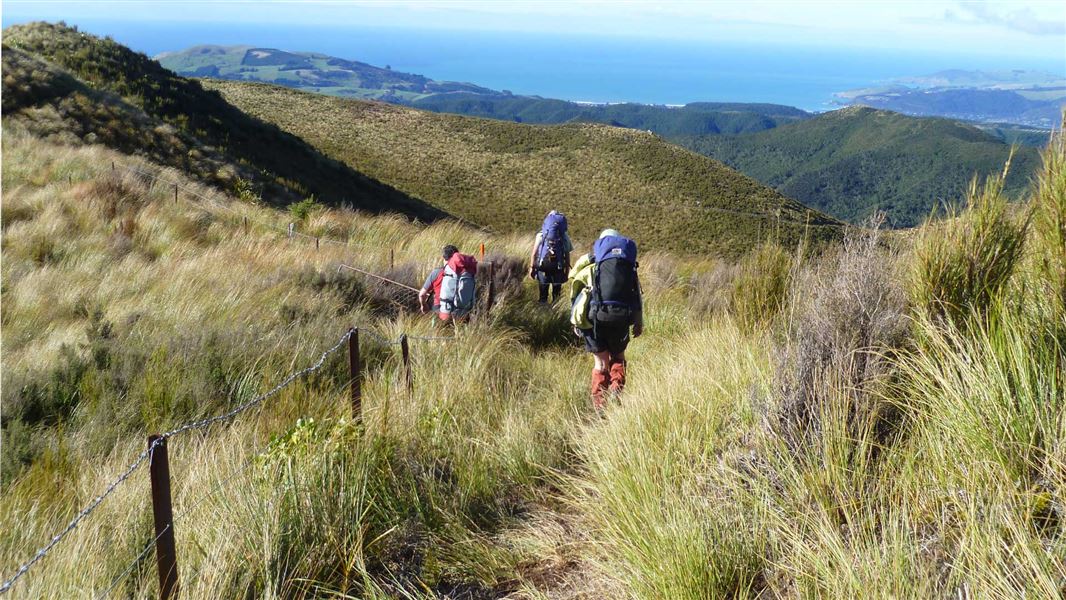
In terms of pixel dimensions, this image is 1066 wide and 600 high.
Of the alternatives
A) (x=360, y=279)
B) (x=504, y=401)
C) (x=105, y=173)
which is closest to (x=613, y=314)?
(x=504, y=401)

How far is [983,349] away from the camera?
2938 millimetres

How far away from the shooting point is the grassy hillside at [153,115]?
18.8 metres

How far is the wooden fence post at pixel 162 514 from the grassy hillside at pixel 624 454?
3.4 inches

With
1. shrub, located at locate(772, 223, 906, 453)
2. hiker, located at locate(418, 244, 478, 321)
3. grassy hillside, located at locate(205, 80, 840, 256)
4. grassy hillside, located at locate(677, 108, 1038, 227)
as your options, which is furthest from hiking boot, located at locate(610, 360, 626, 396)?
grassy hillside, located at locate(677, 108, 1038, 227)

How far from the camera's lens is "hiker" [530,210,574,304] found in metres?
Answer: 8.47

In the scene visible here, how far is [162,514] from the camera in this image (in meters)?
2.44

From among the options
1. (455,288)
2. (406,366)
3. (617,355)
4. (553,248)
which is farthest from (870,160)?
(406,366)

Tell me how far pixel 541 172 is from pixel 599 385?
173 feet

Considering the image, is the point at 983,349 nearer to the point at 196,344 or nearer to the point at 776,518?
the point at 776,518

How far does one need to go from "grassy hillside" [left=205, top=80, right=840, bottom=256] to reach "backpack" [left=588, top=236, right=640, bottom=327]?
113 feet

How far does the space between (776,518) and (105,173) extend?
13589mm

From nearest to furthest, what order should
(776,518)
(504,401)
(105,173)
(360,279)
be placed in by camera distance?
(776,518)
(504,401)
(360,279)
(105,173)

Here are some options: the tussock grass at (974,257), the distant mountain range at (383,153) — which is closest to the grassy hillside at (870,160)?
the distant mountain range at (383,153)

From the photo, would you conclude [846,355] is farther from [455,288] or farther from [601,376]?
[455,288]
